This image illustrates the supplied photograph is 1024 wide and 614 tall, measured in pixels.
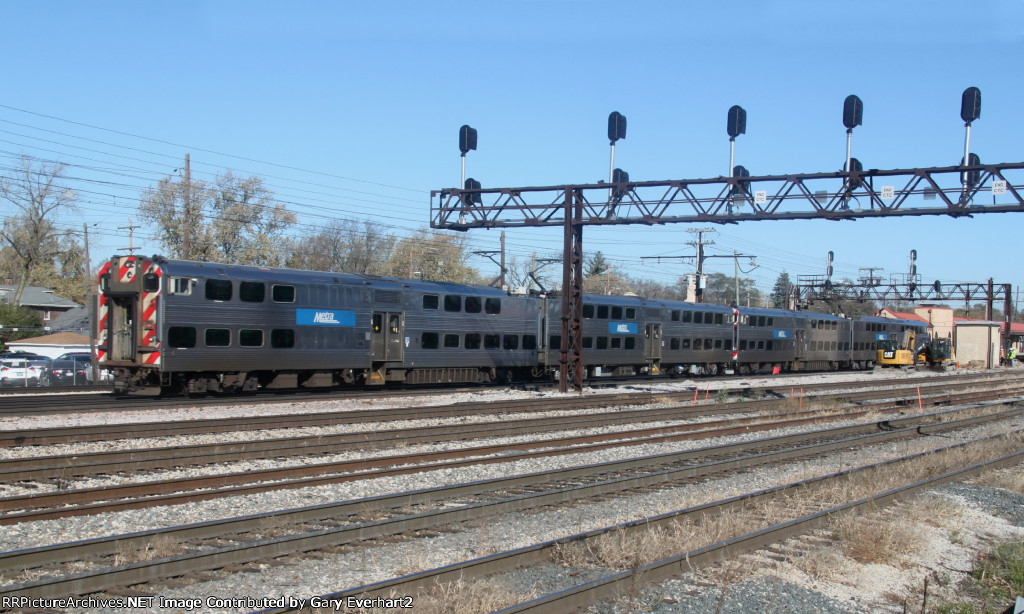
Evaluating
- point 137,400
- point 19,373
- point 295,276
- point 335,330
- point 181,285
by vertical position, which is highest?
point 295,276

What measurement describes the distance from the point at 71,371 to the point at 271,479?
2353 cm

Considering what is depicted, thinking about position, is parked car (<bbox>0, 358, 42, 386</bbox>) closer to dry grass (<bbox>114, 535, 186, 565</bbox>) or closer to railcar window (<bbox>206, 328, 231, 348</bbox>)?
railcar window (<bbox>206, 328, 231, 348</bbox>)

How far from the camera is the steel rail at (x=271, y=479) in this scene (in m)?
8.97

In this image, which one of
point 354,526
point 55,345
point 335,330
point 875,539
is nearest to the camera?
point 354,526

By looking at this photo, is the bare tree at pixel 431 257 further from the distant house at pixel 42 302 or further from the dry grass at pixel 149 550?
the dry grass at pixel 149 550

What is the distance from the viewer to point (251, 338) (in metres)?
21.2

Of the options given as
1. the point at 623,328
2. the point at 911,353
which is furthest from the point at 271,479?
the point at 911,353

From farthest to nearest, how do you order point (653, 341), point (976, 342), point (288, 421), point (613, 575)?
point (976, 342)
point (653, 341)
point (288, 421)
point (613, 575)

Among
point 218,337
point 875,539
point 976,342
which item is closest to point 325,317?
point 218,337

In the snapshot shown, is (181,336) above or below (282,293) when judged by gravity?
below

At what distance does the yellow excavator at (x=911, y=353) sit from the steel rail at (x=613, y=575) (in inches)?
1965

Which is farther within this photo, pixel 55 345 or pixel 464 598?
pixel 55 345

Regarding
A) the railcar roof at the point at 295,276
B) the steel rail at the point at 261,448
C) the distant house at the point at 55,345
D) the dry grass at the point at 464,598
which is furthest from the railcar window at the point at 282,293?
the distant house at the point at 55,345

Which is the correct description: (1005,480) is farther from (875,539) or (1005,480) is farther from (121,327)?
(121,327)
